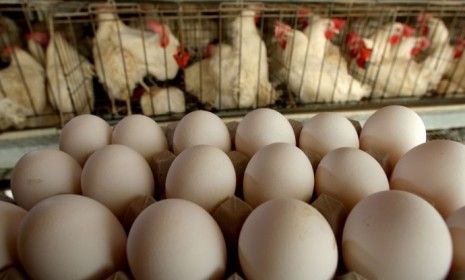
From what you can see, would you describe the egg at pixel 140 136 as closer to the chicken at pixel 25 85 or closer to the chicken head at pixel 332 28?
the chicken at pixel 25 85

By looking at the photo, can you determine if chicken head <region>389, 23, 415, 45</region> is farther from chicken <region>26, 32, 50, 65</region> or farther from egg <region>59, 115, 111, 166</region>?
chicken <region>26, 32, 50, 65</region>

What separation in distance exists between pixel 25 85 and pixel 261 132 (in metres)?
1.40

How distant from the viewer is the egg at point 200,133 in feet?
2.64

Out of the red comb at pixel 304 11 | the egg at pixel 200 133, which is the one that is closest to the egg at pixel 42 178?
the egg at pixel 200 133

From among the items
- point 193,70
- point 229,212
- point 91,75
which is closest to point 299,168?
point 229,212

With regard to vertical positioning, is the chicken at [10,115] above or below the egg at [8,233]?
below

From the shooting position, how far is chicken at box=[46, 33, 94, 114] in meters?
1.61

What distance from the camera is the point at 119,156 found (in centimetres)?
69

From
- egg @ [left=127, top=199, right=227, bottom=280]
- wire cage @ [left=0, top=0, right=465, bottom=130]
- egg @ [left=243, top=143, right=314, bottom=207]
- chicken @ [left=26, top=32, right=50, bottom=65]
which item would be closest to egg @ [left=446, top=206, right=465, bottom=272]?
egg @ [left=243, top=143, right=314, bottom=207]

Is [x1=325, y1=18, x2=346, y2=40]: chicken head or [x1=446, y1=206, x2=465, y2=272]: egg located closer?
[x1=446, y1=206, x2=465, y2=272]: egg

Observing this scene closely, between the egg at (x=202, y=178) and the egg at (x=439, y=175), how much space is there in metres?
0.37

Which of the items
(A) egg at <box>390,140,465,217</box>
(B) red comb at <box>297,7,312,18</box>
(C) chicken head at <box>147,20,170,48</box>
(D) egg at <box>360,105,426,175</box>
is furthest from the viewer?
(B) red comb at <box>297,7,312,18</box>

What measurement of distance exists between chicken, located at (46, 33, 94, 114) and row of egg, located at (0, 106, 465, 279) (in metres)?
0.89

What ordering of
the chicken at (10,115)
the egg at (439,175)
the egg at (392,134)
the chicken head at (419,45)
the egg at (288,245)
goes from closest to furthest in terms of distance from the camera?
the egg at (288,245) → the egg at (439,175) → the egg at (392,134) → the chicken at (10,115) → the chicken head at (419,45)
